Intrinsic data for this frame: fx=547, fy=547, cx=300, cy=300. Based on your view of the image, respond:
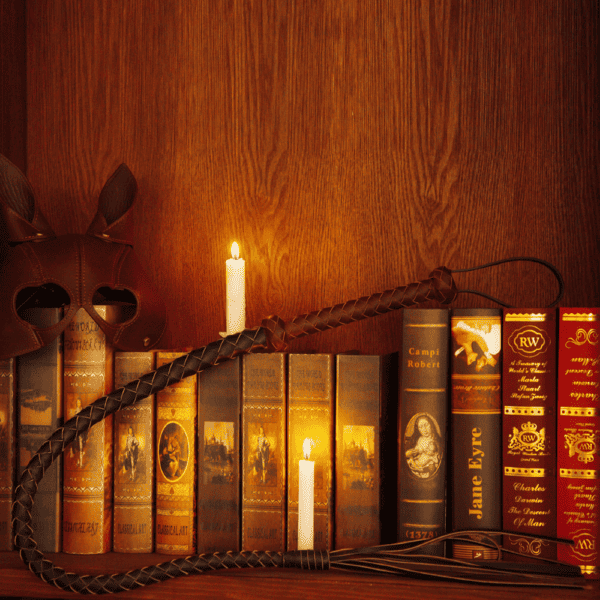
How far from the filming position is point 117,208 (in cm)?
79

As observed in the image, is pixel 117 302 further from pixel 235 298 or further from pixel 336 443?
pixel 336 443

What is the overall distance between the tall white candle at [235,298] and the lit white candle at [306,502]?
0.19m

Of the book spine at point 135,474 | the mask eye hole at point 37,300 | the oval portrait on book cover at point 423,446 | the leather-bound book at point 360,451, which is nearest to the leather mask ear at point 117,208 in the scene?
the mask eye hole at point 37,300

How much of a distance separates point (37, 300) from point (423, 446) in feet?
1.83

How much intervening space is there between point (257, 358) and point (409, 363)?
188 millimetres

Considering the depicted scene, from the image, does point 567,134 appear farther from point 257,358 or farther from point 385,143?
point 257,358

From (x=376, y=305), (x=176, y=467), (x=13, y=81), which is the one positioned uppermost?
(x=13, y=81)

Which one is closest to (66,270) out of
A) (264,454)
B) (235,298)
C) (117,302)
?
(117,302)

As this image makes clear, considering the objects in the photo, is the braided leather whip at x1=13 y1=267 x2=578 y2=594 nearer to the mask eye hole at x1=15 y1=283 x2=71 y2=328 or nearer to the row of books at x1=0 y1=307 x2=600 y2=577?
the row of books at x1=0 y1=307 x2=600 y2=577

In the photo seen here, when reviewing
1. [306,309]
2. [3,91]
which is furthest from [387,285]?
[3,91]

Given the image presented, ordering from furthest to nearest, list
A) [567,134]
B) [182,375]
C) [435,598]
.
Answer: [567,134] < [182,375] < [435,598]

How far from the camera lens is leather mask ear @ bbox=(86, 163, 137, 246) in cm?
75

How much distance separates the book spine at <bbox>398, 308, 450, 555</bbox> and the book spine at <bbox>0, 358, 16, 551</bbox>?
1.60 feet

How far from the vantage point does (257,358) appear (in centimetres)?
69
